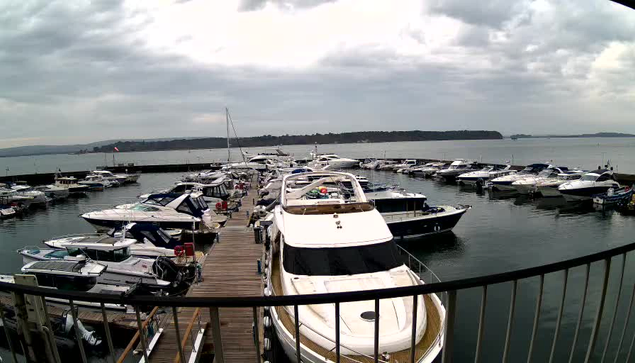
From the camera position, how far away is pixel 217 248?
14789 mm

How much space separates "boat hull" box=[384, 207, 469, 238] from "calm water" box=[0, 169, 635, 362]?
67 cm

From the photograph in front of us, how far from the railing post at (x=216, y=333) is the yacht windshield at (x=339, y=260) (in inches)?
223

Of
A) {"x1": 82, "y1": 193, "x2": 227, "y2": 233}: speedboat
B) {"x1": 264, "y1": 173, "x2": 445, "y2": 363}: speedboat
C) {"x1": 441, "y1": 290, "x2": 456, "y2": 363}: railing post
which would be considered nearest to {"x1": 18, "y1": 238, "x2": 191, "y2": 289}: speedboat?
{"x1": 264, "y1": 173, "x2": 445, "y2": 363}: speedboat

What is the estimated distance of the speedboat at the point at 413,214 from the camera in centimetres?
2014

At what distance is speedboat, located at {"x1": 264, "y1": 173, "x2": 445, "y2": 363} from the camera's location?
18.4 ft

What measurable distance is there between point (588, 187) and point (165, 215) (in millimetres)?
32736

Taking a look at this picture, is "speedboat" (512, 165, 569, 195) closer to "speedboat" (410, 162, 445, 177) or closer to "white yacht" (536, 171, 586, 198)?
"white yacht" (536, 171, 586, 198)

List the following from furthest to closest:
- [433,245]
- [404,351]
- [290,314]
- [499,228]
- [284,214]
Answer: [499,228], [433,245], [284,214], [290,314], [404,351]

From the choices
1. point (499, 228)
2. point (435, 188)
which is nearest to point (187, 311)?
point (499, 228)

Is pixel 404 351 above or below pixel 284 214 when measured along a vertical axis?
below

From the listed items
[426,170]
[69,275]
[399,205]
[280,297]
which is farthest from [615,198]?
[69,275]

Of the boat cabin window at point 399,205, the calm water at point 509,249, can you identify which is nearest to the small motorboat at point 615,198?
the calm water at point 509,249

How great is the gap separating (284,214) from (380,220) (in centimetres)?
262

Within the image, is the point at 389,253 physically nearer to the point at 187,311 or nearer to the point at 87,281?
the point at 187,311
